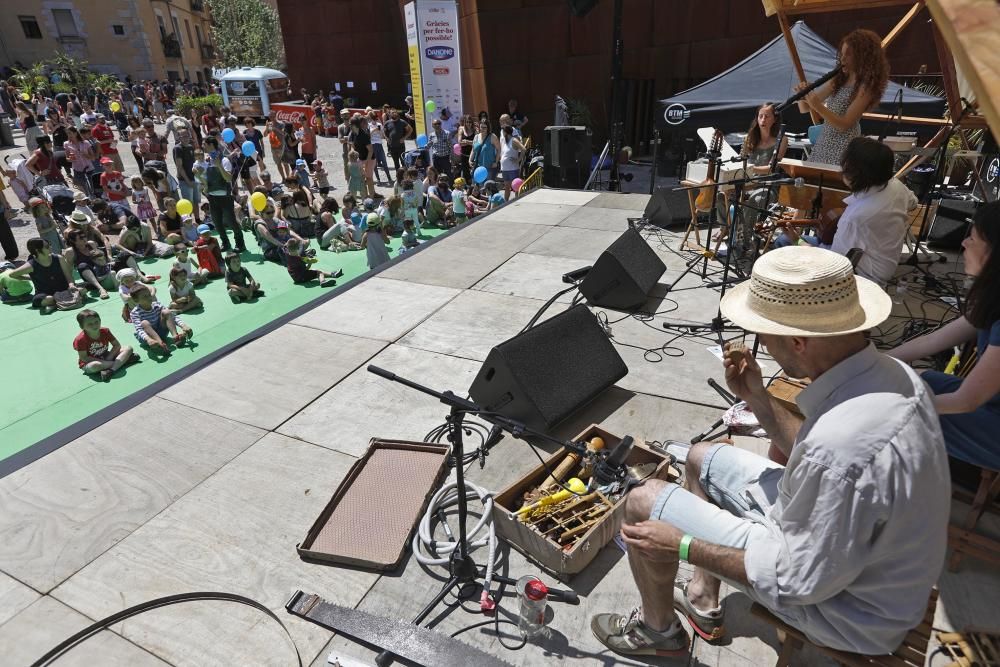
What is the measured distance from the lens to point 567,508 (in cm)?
313

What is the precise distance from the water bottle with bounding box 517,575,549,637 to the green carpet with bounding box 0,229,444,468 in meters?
5.02

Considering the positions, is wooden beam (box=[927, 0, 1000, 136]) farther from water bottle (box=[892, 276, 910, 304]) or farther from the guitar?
the guitar

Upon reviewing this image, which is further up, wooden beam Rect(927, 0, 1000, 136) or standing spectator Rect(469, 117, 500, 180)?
wooden beam Rect(927, 0, 1000, 136)

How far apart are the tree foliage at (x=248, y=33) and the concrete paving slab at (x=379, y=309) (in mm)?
49450

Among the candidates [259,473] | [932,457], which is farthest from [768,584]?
[259,473]

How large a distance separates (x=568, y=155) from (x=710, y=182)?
672 cm

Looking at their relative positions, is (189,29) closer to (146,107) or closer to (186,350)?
(146,107)

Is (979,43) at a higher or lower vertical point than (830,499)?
higher

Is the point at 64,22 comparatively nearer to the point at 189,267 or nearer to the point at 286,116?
the point at 286,116

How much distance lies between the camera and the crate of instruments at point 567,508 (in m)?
2.96

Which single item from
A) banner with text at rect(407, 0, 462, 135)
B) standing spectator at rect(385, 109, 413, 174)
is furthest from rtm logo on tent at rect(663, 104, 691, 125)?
standing spectator at rect(385, 109, 413, 174)

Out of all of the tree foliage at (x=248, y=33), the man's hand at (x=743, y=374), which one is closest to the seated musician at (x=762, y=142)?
the man's hand at (x=743, y=374)

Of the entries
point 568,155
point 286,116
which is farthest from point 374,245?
point 286,116

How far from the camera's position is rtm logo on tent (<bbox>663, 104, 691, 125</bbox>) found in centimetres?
941
